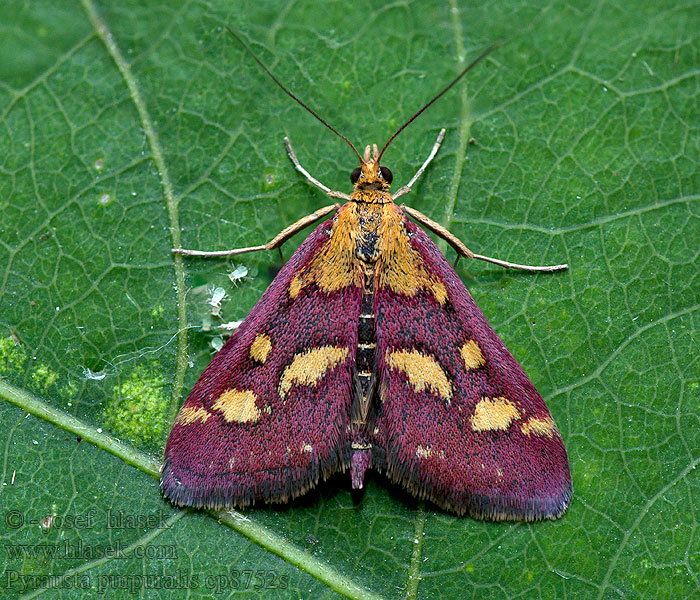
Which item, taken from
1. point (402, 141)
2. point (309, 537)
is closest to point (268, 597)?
point (309, 537)

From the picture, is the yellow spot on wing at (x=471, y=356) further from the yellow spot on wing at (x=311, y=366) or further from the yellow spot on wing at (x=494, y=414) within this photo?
the yellow spot on wing at (x=311, y=366)

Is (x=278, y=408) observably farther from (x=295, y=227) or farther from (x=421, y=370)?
(x=295, y=227)

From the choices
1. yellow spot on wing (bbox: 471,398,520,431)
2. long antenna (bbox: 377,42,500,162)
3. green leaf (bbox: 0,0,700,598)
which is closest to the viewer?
yellow spot on wing (bbox: 471,398,520,431)

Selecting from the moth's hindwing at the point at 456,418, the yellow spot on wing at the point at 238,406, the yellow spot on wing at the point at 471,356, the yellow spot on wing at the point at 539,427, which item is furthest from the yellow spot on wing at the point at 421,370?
the yellow spot on wing at the point at 238,406

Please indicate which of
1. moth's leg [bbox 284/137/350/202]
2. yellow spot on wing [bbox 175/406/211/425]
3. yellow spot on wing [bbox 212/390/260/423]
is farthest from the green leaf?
yellow spot on wing [bbox 212/390/260/423]

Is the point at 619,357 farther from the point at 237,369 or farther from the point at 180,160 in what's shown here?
the point at 180,160

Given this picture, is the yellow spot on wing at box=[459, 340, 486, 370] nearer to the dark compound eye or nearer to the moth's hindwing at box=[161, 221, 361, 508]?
the moth's hindwing at box=[161, 221, 361, 508]
